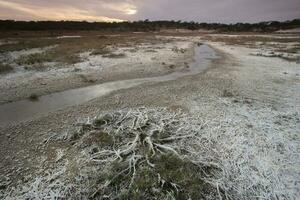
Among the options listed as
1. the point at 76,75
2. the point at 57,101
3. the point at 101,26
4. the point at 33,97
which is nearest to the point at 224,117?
the point at 57,101

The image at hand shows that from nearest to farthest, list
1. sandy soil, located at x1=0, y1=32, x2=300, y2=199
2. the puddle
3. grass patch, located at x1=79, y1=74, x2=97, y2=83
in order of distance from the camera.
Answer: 1. sandy soil, located at x1=0, y1=32, x2=300, y2=199
2. the puddle
3. grass patch, located at x1=79, y1=74, x2=97, y2=83

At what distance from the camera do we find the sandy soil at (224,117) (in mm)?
5457

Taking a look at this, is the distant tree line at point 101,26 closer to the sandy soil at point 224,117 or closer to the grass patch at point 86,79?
the grass patch at point 86,79

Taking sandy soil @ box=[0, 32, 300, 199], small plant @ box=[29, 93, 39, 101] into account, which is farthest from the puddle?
sandy soil @ box=[0, 32, 300, 199]

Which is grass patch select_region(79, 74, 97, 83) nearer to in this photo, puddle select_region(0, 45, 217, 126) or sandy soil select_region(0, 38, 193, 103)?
sandy soil select_region(0, 38, 193, 103)

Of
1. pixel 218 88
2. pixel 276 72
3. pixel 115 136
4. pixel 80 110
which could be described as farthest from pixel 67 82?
pixel 276 72

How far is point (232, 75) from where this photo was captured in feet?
50.0

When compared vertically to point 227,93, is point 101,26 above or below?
below

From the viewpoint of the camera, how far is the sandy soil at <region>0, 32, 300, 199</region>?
5457mm

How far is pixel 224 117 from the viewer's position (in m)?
8.44

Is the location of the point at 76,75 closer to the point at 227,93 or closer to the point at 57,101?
the point at 57,101

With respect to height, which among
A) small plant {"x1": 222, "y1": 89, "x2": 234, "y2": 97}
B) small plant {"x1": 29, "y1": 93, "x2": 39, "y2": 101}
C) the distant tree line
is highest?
small plant {"x1": 222, "y1": 89, "x2": 234, "y2": 97}

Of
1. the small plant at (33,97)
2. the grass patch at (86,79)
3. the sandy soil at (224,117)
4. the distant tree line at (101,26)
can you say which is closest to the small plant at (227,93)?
the sandy soil at (224,117)

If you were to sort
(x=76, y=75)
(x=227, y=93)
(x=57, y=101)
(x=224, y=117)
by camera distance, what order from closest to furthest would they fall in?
(x=224, y=117) → (x=57, y=101) → (x=227, y=93) → (x=76, y=75)
